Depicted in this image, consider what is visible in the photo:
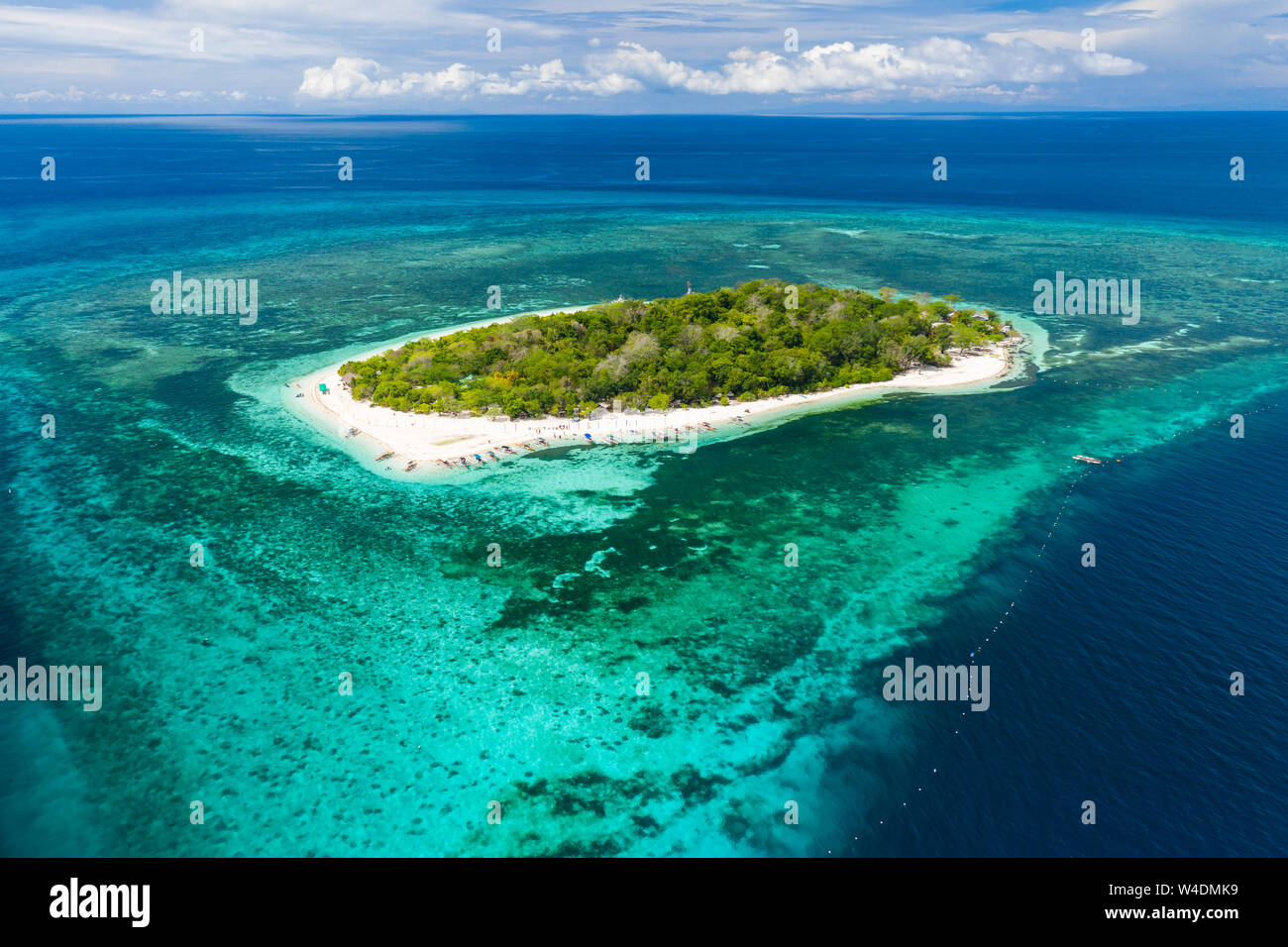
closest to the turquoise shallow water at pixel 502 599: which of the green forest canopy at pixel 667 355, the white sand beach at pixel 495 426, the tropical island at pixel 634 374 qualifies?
the white sand beach at pixel 495 426

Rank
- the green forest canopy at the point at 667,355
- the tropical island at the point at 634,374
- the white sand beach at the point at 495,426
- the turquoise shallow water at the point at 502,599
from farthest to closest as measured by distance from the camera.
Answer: the green forest canopy at the point at 667,355 → the tropical island at the point at 634,374 → the white sand beach at the point at 495,426 → the turquoise shallow water at the point at 502,599

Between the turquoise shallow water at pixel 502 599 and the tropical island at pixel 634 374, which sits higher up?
the tropical island at pixel 634 374

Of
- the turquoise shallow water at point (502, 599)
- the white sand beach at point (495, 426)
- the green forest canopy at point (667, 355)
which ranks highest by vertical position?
the green forest canopy at point (667, 355)

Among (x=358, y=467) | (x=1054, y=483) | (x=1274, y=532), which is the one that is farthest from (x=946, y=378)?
(x=358, y=467)

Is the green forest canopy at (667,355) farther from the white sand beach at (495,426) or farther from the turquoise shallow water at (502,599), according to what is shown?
the turquoise shallow water at (502,599)

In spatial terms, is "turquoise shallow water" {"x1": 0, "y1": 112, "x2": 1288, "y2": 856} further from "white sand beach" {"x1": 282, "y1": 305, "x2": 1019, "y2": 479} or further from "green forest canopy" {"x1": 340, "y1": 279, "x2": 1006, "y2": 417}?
"green forest canopy" {"x1": 340, "y1": 279, "x2": 1006, "y2": 417}

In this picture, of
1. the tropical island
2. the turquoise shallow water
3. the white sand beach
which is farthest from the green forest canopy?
the turquoise shallow water

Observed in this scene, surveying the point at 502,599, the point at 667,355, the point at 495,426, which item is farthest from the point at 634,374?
the point at 502,599
